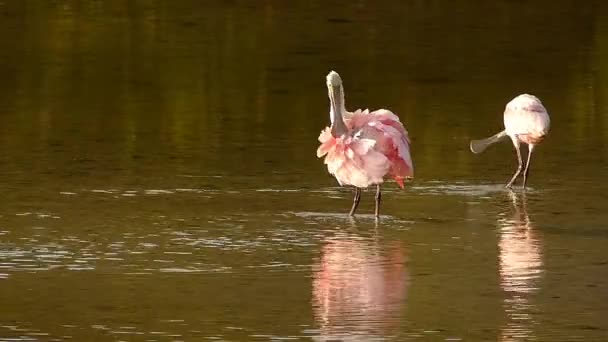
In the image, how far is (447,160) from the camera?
15.8 metres

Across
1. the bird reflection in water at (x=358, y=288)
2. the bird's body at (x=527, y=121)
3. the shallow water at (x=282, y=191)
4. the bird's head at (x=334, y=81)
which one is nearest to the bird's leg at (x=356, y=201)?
the shallow water at (x=282, y=191)

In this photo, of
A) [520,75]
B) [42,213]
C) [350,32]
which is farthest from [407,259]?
[350,32]

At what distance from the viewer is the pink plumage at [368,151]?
42.9ft

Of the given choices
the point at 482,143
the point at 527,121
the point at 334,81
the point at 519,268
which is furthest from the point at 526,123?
the point at 519,268

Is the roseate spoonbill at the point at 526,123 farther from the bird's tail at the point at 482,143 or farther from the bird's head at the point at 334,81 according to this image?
the bird's head at the point at 334,81

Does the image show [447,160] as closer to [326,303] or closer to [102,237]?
[102,237]

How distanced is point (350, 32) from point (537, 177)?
11287 millimetres

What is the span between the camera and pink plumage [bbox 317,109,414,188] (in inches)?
515

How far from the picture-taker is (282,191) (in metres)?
14.2

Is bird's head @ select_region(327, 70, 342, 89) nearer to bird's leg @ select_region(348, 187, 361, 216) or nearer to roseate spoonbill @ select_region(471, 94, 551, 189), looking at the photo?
bird's leg @ select_region(348, 187, 361, 216)

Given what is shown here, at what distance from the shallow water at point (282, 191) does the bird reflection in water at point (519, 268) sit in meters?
0.02

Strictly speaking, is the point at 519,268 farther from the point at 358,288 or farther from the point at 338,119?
the point at 338,119

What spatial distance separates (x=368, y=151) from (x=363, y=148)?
0.04 m

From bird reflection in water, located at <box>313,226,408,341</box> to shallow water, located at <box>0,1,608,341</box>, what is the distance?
2 cm
